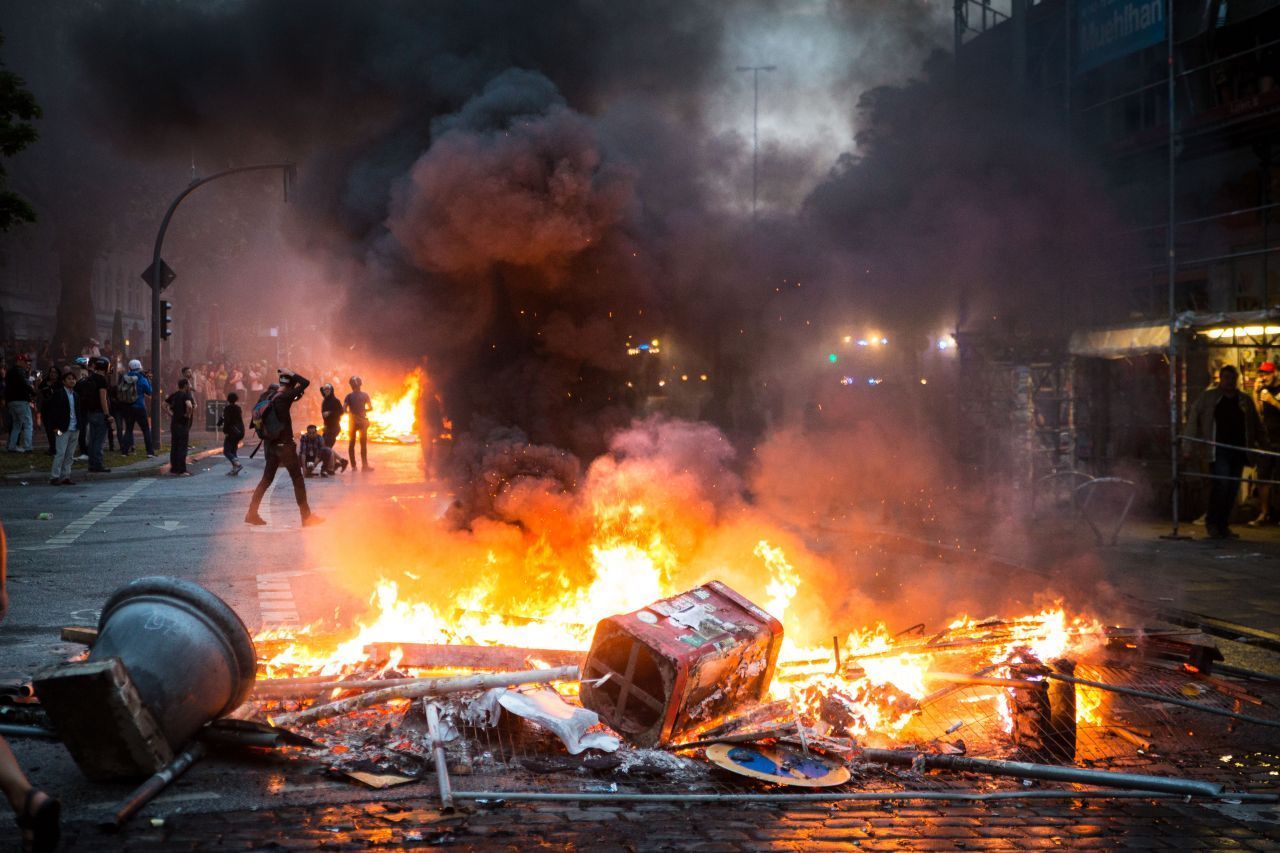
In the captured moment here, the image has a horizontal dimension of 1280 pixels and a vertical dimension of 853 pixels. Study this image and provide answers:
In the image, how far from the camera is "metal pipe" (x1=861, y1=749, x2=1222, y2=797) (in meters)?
4.37

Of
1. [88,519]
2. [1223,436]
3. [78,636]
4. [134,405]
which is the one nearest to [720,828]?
[78,636]

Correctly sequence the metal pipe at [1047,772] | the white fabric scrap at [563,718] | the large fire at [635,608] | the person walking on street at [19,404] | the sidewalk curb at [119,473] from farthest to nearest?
the person walking on street at [19,404]
the sidewalk curb at [119,473]
the large fire at [635,608]
the white fabric scrap at [563,718]
the metal pipe at [1047,772]

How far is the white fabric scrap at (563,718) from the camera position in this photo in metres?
4.65

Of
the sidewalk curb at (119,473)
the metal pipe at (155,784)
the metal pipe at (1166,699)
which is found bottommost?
the metal pipe at (1166,699)

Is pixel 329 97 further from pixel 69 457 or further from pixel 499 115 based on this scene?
pixel 69 457

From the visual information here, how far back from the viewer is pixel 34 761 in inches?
169

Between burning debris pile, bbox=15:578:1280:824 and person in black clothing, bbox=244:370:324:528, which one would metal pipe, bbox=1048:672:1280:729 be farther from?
person in black clothing, bbox=244:370:324:528

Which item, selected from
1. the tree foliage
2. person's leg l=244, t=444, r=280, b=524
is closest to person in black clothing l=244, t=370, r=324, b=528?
person's leg l=244, t=444, r=280, b=524

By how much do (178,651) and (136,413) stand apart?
57.0 ft

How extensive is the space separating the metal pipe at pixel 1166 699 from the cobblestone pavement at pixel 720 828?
949 millimetres

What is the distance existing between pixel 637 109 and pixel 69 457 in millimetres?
10823

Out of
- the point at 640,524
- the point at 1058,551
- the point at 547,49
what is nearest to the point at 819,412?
the point at 1058,551

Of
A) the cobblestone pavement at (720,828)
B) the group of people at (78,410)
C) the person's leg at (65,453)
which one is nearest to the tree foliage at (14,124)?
the group of people at (78,410)

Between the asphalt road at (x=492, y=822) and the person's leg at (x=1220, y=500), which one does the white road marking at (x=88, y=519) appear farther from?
the person's leg at (x=1220, y=500)
